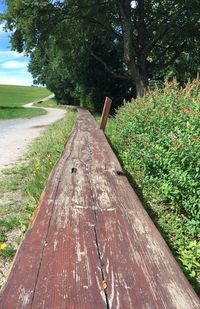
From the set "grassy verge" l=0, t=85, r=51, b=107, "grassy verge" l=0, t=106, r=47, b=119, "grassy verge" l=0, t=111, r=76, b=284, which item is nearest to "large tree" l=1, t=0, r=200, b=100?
"grassy verge" l=0, t=106, r=47, b=119

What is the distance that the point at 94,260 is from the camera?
231cm

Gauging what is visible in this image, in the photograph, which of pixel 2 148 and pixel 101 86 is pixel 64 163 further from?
pixel 101 86

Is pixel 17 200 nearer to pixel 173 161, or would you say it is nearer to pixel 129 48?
pixel 173 161

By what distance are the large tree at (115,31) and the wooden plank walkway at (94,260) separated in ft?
57.6

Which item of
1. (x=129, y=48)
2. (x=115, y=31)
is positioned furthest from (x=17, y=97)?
(x=129, y=48)

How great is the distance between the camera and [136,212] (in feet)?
10.3

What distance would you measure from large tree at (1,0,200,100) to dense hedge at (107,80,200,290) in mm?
14639

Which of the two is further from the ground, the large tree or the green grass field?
the large tree

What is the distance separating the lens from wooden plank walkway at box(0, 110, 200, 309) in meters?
1.93

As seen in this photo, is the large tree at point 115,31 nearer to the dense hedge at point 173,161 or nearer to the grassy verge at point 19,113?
the grassy verge at point 19,113

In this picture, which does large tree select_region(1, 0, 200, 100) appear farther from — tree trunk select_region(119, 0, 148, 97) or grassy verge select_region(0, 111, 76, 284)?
grassy verge select_region(0, 111, 76, 284)

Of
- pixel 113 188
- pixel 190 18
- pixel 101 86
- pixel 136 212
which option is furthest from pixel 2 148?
pixel 101 86

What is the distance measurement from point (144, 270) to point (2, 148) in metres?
9.57

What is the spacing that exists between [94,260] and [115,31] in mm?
22615
